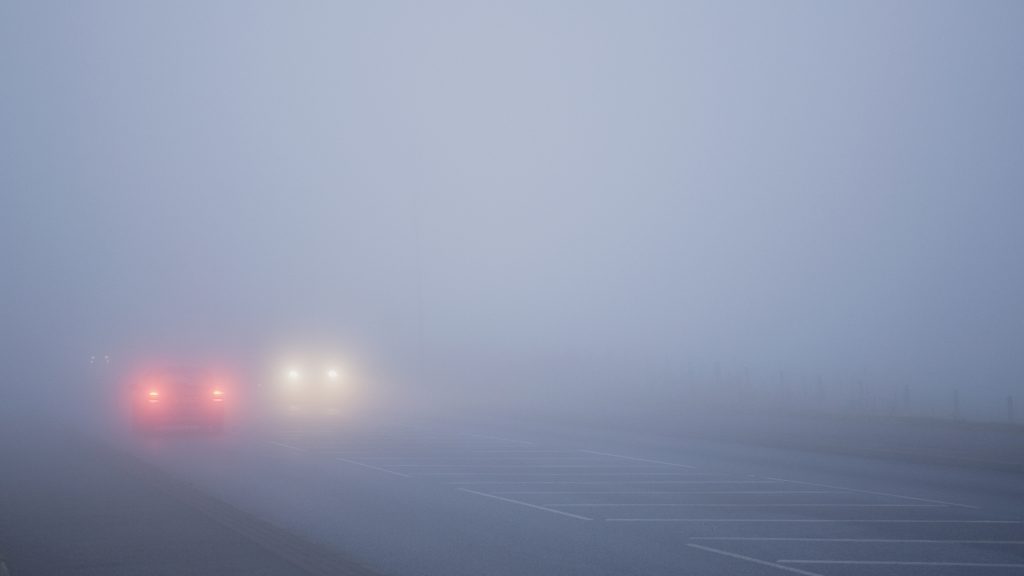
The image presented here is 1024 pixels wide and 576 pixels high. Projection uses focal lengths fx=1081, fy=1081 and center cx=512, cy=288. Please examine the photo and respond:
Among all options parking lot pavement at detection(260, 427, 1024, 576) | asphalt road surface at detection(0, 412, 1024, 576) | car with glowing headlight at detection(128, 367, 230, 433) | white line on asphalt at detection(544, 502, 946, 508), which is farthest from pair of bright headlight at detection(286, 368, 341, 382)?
white line on asphalt at detection(544, 502, 946, 508)

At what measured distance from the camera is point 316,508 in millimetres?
15109

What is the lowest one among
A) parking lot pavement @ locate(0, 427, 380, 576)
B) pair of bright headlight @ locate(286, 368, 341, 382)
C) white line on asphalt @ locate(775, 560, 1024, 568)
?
parking lot pavement @ locate(0, 427, 380, 576)

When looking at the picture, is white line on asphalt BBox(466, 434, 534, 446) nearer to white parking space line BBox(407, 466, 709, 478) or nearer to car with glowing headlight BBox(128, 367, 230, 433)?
white parking space line BBox(407, 466, 709, 478)

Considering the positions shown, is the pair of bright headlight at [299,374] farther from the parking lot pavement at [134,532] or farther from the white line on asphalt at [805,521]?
the white line on asphalt at [805,521]

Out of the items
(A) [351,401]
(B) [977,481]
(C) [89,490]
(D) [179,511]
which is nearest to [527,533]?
(D) [179,511]

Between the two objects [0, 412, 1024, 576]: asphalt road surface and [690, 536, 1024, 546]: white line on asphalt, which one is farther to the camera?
[690, 536, 1024, 546]: white line on asphalt

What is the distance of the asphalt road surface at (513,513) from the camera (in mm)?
11047

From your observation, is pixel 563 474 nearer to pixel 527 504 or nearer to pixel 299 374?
pixel 527 504

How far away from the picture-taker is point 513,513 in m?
14.6

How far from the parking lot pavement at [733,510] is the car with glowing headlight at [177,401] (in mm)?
6302

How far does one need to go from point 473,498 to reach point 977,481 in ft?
29.9

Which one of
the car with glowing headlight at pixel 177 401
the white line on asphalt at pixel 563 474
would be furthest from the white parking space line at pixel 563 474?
the car with glowing headlight at pixel 177 401

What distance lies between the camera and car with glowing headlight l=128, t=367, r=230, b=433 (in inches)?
1116

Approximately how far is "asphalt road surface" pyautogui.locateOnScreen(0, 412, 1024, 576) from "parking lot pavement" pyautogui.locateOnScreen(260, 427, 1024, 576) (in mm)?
42
